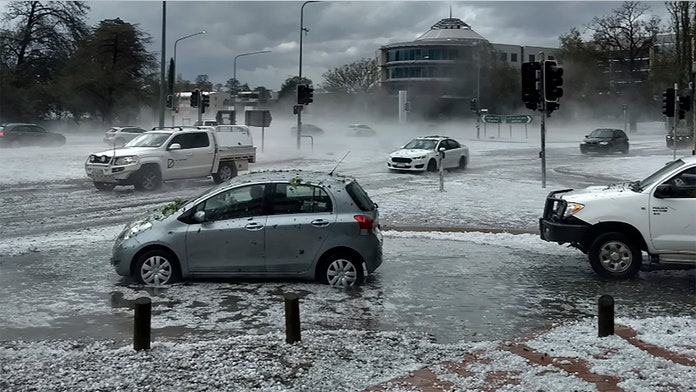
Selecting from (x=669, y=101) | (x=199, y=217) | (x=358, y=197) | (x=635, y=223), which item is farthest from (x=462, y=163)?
(x=199, y=217)

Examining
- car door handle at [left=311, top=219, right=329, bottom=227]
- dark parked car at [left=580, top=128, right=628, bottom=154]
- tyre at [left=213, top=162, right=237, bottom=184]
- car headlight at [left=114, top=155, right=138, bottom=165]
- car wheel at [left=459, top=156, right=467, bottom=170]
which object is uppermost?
dark parked car at [left=580, top=128, right=628, bottom=154]

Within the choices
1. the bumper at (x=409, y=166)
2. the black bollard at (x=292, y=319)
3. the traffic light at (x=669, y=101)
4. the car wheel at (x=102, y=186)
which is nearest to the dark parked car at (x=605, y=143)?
the traffic light at (x=669, y=101)

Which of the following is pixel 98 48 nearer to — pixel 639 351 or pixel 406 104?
pixel 406 104

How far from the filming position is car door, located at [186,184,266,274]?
853 cm

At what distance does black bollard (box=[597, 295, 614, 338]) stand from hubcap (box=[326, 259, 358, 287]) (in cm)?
321

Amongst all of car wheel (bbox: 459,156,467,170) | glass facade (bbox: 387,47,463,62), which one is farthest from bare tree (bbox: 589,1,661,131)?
car wheel (bbox: 459,156,467,170)

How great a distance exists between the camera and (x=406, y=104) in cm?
6216

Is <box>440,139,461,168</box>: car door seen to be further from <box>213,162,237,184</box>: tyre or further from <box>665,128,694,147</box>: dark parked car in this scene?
<box>665,128,694,147</box>: dark parked car

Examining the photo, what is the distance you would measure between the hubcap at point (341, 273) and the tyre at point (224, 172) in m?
14.0

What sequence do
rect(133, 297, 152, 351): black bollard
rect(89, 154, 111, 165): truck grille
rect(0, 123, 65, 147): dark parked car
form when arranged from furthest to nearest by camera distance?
rect(0, 123, 65, 147): dark parked car → rect(89, 154, 111, 165): truck grille → rect(133, 297, 152, 351): black bollard

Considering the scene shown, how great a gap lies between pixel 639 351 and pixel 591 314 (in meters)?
1.69

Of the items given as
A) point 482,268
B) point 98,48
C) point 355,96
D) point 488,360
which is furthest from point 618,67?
point 488,360

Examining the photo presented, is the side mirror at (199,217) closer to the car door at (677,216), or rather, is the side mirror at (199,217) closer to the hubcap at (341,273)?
the hubcap at (341,273)

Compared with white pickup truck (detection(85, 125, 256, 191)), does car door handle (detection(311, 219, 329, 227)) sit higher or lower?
lower
